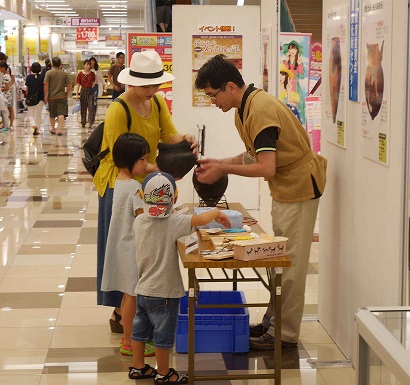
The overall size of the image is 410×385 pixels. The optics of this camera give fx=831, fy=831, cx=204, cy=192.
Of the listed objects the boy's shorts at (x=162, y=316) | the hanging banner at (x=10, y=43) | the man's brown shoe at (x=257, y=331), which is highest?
the hanging banner at (x=10, y=43)

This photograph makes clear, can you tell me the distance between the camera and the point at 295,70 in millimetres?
8836

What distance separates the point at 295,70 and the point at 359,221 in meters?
4.84

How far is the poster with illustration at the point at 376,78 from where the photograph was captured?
3658mm

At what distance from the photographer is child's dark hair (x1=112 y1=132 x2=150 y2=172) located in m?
4.34

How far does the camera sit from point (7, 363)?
4551 mm

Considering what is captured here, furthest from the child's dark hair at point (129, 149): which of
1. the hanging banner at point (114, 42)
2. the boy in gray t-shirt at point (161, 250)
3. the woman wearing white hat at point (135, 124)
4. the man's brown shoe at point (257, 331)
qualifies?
the hanging banner at point (114, 42)

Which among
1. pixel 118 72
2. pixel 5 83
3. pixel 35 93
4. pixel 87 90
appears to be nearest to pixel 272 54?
pixel 35 93

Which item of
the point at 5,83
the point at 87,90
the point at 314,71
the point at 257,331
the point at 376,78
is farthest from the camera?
the point at 87,90

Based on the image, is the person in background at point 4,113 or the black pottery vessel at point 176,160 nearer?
the black pottery vessel at point 176,160

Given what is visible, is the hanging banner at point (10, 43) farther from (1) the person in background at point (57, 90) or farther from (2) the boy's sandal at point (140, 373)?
(2) the boy's sandal at point (140, 373)

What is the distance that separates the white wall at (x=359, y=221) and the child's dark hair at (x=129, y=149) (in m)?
1.10

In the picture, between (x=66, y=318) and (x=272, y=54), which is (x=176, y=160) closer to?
(x=66, y=318)

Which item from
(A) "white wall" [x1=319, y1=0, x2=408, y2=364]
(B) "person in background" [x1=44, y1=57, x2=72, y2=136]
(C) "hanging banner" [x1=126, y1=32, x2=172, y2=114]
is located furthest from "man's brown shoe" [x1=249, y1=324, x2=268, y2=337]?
(B) "person in background" [x1=44, y1=57, x2=72, y2=136]

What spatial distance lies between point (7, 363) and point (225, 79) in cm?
195
